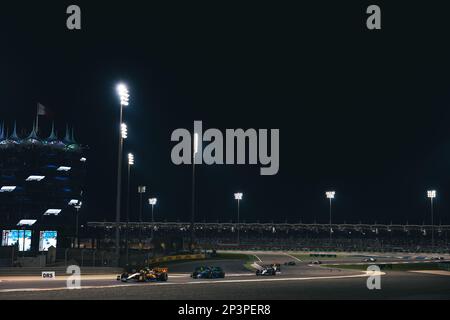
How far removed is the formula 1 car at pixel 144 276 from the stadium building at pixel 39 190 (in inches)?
3410

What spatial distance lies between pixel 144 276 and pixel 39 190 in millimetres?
99436

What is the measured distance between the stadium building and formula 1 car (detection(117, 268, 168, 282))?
8662 cm

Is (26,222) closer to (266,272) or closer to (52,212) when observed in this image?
(52,212)

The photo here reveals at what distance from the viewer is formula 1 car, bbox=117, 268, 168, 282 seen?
39.5 metres

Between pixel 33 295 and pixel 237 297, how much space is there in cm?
1124

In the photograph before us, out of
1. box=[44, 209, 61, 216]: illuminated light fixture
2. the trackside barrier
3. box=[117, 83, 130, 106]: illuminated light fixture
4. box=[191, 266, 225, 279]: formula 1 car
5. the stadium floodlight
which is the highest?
box=[117, 83, 130, 106]: illuminated light fixture

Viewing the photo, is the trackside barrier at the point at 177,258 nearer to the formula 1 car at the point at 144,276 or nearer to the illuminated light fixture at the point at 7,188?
the formula 1 car at the point at 144,276

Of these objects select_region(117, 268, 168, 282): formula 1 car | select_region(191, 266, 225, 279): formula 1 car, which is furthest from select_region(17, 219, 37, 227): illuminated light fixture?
select_region(117, 268, 168, 282): formula 1 car

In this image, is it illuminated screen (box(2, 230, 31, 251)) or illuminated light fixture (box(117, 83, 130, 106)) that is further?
illuminated screen (box(2, 230, 31, 251))

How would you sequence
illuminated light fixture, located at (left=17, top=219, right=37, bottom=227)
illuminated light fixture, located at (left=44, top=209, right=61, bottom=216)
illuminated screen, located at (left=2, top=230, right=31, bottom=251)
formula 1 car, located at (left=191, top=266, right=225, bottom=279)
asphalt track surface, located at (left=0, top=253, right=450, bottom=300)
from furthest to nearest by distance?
1. illuminated light fixture, located at (left=44, top=209, right=61, bottom=216)
2. illuminated light fixture, located at (left=17, top=219, right=37, bottom=227)
3. illuminated screen, located at (left=2, top=230, right=31, bottom=251)
4. formula 1 car, located at (left=191, top=266, right=225, bottom=279)
5. asphalt track surface, located at (left=0, top=253, right=450, bottom=300)

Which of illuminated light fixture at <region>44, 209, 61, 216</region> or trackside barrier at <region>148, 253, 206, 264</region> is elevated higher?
illuminated light fixture at <region>44, 209, 61, 216</region>

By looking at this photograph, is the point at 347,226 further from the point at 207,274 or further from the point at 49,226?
the point at 207,274

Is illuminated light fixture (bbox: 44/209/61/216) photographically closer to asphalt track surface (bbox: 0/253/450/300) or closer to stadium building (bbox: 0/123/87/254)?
stadium building (bbox: 0/123/87/254)
